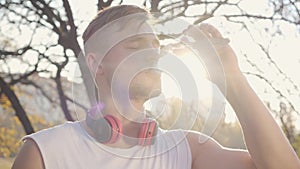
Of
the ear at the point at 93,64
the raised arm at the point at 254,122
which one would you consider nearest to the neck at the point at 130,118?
the ear at the point at 93,64

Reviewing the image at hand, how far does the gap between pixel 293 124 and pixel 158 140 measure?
3.70 m

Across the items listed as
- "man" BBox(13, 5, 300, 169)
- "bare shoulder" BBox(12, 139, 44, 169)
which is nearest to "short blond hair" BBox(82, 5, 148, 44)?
"man" BBox(13, 5, 300, 169)

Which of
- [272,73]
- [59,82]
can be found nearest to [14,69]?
[59,82]

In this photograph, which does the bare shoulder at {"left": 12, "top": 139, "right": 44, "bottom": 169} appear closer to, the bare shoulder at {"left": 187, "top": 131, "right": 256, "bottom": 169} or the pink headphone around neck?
the pink headphone around neck

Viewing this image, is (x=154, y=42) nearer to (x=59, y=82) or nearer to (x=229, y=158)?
(x=229, y=158)

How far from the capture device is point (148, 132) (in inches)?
57.1

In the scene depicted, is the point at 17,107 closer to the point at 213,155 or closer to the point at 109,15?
the point at 109,15

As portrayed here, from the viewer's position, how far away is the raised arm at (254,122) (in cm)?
130

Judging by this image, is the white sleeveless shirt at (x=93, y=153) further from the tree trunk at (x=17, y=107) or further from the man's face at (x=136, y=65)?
the tree trunk at (x=17, y=107)

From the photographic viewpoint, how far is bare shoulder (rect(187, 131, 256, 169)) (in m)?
1.40

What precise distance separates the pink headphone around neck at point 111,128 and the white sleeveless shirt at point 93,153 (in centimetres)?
2

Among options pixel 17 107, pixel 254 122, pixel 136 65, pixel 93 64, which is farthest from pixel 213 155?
pixel 17 107

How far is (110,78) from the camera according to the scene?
4.89 feet

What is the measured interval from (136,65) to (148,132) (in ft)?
0.60
